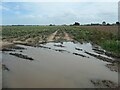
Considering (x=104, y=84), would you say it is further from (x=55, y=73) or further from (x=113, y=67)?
(x=113, y=67)

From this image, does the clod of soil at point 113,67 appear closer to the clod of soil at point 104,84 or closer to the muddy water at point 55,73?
the muddy water at point 55,73

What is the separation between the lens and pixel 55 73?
1443cm

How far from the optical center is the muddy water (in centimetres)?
1205

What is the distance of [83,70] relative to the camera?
15.5 m

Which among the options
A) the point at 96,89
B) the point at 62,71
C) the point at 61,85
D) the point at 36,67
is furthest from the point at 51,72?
the point at 96,89

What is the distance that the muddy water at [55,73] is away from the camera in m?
12.1

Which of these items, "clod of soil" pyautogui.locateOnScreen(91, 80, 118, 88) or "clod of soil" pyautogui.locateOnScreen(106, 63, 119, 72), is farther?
"clod of soil" pyautogui.locateOnScreen(106, 63, 119, 72)

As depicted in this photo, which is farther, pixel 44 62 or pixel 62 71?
pixel 44 62

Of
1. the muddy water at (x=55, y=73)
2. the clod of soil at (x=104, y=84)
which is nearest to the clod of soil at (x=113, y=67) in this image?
the muddy water at (x=55, y=73)

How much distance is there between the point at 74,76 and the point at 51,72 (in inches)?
64.7

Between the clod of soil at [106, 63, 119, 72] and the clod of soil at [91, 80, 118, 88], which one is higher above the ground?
the clod of soil at [106, 63, 119, 72]

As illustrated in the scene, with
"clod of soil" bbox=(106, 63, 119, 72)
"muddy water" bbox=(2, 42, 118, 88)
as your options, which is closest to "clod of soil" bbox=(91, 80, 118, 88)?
"muddy water" bbox=(2, 42, 118, 88)

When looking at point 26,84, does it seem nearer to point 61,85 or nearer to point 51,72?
point 61,85

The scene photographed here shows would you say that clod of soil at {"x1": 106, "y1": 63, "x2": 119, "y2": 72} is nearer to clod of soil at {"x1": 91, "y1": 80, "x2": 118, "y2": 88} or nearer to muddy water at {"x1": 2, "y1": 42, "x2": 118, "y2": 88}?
muddy water at {"x1": 2, "y1": 42, "x2": 118, "y2": 88}
